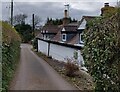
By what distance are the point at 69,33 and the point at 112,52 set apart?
22.7 m

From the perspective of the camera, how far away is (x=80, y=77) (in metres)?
18.9

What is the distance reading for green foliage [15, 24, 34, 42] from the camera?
82588mm

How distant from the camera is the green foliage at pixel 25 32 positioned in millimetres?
82588

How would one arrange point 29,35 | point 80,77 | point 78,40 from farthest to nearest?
point 29,35, point 78,40, point 80,77

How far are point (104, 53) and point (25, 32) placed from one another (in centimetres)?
7394

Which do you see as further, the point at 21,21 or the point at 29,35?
the point at 21,21

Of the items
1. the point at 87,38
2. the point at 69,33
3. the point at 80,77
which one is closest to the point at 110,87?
the point at 87,38

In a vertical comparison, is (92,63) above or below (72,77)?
above

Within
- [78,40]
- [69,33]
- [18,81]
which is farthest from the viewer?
[69,33]

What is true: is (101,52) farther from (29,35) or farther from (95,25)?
(29,35)

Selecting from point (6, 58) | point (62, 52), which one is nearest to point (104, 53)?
point (6, 58)

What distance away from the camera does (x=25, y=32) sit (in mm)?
82812

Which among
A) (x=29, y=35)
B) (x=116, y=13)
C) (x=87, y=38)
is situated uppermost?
(x=116, y=13)

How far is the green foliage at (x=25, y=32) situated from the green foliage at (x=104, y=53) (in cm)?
7081
